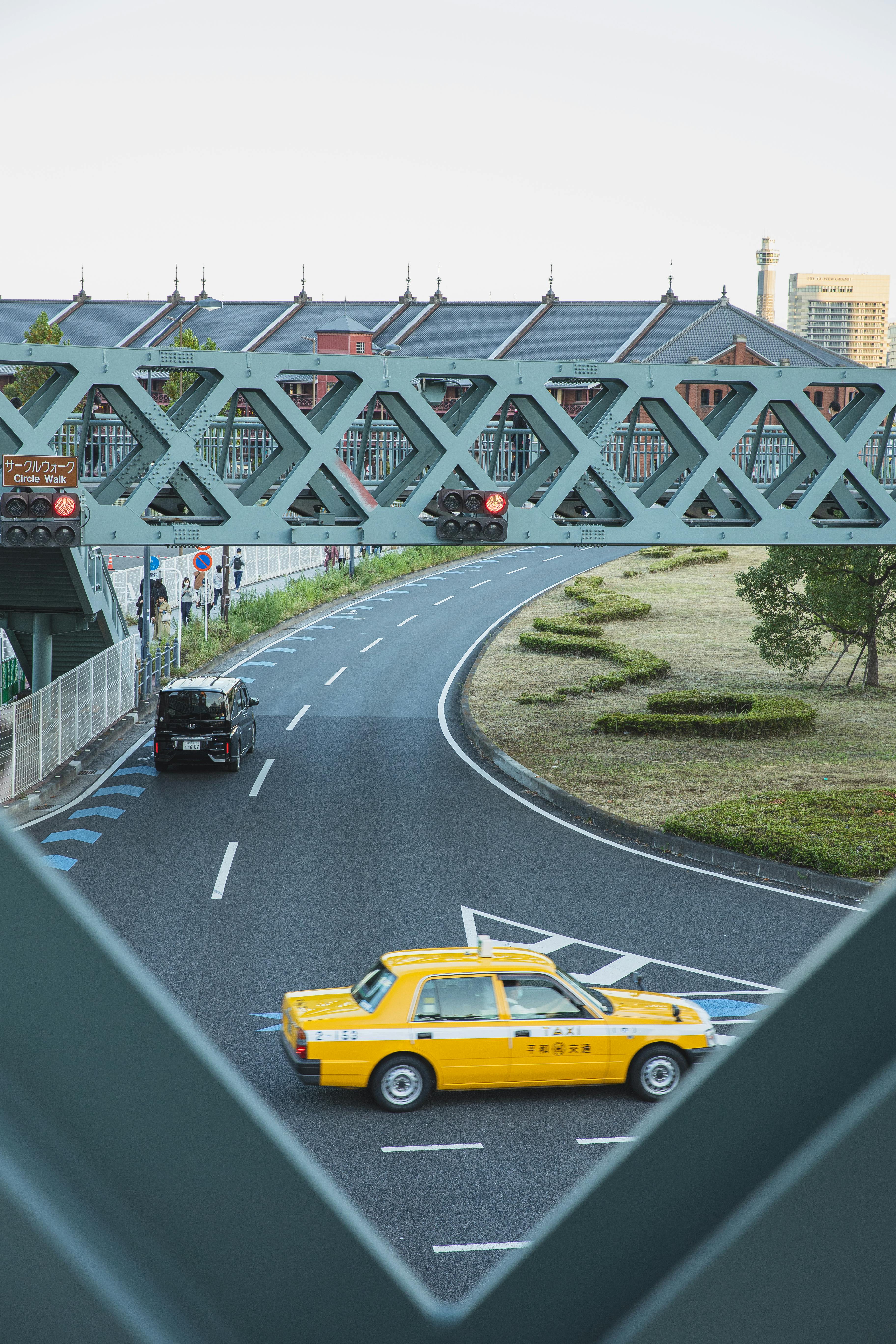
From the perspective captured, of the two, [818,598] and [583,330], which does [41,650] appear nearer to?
[818,598]

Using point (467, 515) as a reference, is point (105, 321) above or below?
above

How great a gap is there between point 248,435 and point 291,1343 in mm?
39924

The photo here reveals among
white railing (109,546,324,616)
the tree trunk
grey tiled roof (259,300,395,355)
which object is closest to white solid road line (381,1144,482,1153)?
white railing (109,546,324,616)

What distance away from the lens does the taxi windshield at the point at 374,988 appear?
1028 cm

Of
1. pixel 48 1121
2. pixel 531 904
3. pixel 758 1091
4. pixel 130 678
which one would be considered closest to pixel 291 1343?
pixel 48 1121

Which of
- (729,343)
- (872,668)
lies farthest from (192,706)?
(729,343)

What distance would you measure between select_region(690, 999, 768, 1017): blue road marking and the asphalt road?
A: 65 millimetres

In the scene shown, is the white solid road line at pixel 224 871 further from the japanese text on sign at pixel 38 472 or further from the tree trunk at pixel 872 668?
the tree trunk at pixel 872 668

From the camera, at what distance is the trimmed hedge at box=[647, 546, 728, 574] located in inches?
2606

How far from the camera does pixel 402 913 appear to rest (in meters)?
15.3

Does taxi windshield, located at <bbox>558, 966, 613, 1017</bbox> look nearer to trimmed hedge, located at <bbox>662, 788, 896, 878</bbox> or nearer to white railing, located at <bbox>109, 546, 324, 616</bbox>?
trimmed hedge, located at <bbox>662, 788, 896, 878</bbox>

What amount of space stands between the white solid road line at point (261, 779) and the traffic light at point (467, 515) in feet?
24.8

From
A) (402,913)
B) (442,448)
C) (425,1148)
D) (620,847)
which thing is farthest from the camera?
(620,847)

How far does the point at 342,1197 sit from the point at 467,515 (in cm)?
1644
